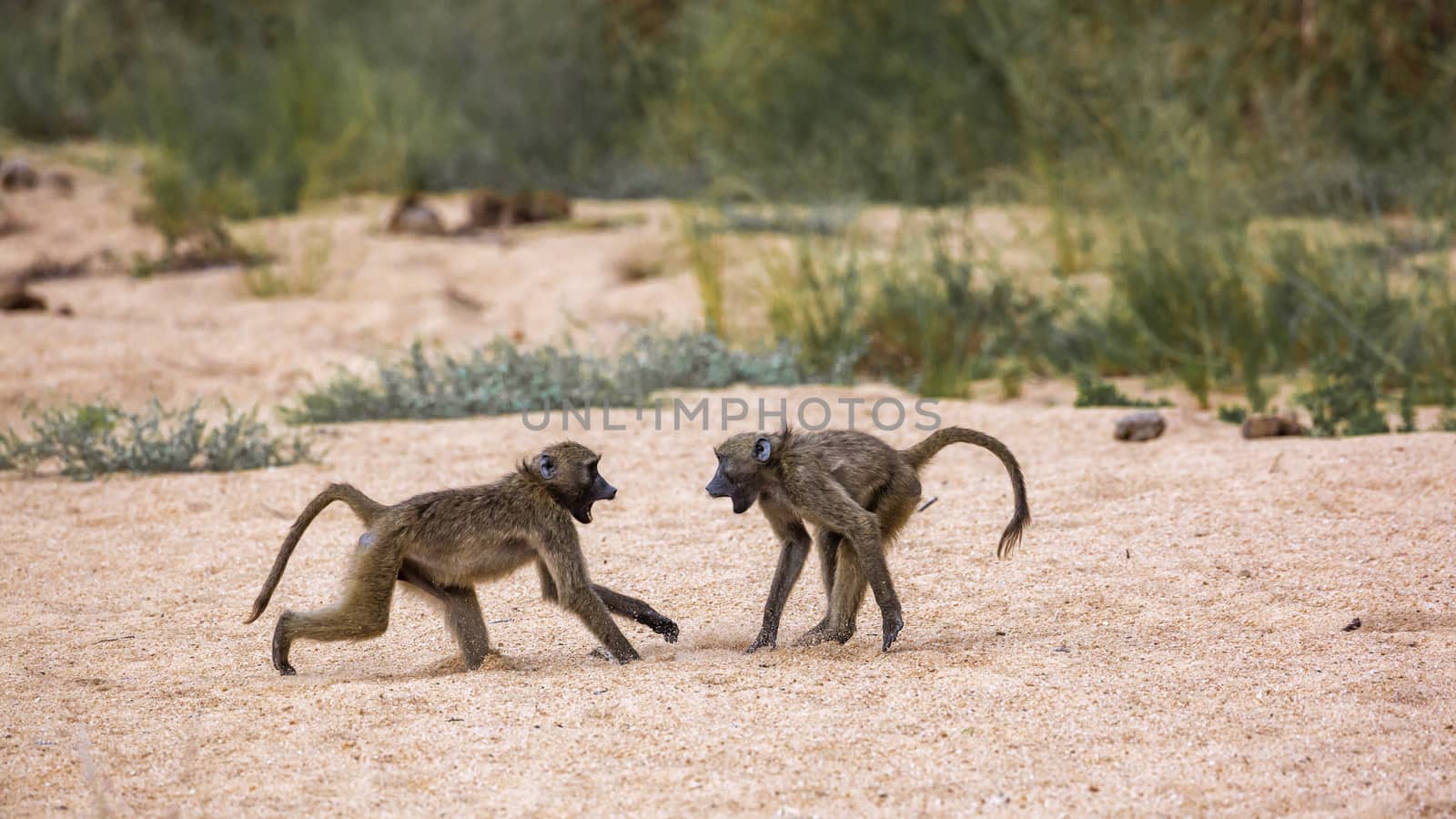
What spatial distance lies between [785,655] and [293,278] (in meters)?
8.28

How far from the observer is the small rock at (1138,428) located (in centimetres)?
712

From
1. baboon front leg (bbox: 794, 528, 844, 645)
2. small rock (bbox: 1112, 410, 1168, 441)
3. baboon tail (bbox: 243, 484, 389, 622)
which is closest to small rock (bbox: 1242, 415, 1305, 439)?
small rock (bbox: 1112, 410, 1168, 441)

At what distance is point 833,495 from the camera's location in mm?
4566

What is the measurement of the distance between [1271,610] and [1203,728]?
1.11 metres

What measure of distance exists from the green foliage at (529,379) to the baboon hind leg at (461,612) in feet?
10.9

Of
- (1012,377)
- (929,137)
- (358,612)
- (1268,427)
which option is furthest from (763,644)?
(929,137)

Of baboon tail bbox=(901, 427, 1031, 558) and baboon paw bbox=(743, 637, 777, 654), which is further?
baboon tail bbox=(901, 427, 1031, 558)

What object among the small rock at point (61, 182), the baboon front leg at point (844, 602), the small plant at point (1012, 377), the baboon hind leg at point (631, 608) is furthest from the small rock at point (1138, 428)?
the small rock at point (61, 182)

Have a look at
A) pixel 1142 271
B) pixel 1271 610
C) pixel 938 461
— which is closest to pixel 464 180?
pixel 1142 271

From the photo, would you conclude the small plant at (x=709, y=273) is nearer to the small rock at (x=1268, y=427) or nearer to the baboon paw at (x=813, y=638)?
the small rock at (x=1268, y=427)

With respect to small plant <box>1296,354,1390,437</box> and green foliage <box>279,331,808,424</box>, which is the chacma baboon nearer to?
small plant <box>1296,354,1390,437</box>

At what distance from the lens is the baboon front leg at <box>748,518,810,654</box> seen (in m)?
4.61

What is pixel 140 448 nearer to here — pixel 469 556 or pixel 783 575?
pixel 469 556

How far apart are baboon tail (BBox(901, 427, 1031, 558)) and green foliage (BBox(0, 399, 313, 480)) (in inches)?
137
